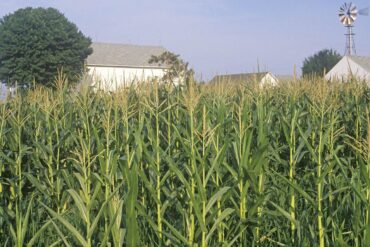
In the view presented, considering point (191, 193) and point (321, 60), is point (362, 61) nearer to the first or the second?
point (321, 60)

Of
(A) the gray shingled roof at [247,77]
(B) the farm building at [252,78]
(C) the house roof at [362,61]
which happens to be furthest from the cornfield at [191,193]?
(C) the house roof at [362,61]

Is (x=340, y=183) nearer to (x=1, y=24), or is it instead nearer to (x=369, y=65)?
(x=1, y=24)

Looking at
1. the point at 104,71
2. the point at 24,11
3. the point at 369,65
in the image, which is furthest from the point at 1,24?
the point at 369,65

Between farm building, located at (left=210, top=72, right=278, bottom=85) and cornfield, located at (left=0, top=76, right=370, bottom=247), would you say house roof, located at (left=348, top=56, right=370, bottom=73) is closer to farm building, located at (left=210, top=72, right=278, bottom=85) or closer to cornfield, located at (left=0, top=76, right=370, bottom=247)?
farm building, located at (left=210, top=72, right=278, bottom=85)

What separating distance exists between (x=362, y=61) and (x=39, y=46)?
105 ft

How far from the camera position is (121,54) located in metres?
66.4

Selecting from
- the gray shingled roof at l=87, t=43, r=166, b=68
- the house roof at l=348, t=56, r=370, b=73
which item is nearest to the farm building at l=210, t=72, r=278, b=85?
the house roof at l=348, t=56, r=370, b=73

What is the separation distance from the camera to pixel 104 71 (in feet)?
199

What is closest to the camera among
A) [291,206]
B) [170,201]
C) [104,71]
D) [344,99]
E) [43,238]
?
[170,201]

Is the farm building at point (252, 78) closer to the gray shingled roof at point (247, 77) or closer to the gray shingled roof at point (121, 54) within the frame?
the gray shingled roof at point (247, 77)

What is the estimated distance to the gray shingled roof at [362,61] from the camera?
172ft

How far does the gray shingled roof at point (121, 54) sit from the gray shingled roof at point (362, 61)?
22.7 meters

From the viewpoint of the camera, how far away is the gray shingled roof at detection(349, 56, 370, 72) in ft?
172

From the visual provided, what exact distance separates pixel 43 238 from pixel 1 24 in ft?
158
